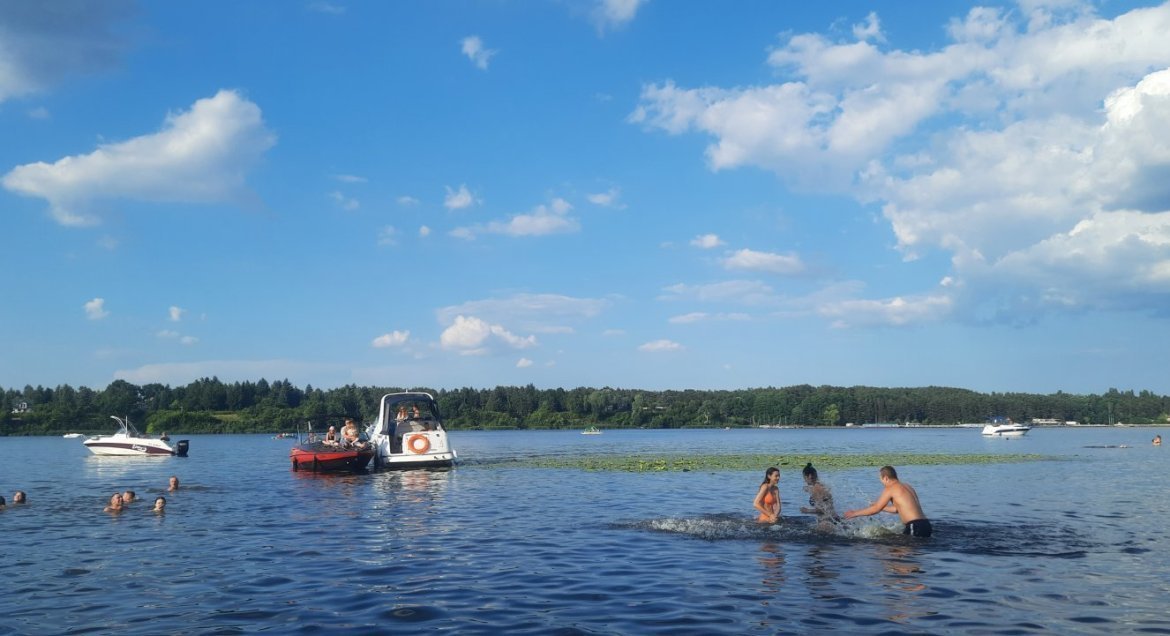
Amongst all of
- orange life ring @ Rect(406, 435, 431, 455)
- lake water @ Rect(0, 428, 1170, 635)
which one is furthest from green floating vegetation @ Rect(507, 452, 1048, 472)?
lake water @ Rect(0, 428, 1170, 635)

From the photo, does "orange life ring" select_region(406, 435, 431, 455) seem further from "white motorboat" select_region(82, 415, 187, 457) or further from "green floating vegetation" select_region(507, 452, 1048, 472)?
"white motorboat" select_region(82, 415, 187, 457)

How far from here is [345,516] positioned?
25.7 metres

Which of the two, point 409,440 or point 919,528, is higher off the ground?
point 409,440

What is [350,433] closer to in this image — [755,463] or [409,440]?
[409,440]

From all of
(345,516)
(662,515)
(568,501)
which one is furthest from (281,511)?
(662,515)

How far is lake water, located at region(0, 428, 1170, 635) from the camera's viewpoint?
12.3 meters

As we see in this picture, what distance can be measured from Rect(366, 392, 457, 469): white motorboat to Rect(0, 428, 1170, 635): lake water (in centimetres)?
1150

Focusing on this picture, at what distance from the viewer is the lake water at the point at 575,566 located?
40.3ft

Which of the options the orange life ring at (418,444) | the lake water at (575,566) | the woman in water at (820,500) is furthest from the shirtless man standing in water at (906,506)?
the orange life ring at (418,444)

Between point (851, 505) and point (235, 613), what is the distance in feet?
72.7

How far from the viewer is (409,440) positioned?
146 ft

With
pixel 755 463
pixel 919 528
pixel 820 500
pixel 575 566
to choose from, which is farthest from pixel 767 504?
pixel 755 463

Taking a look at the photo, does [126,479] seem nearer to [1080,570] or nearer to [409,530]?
[409,530]

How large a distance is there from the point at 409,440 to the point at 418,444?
0.53m
